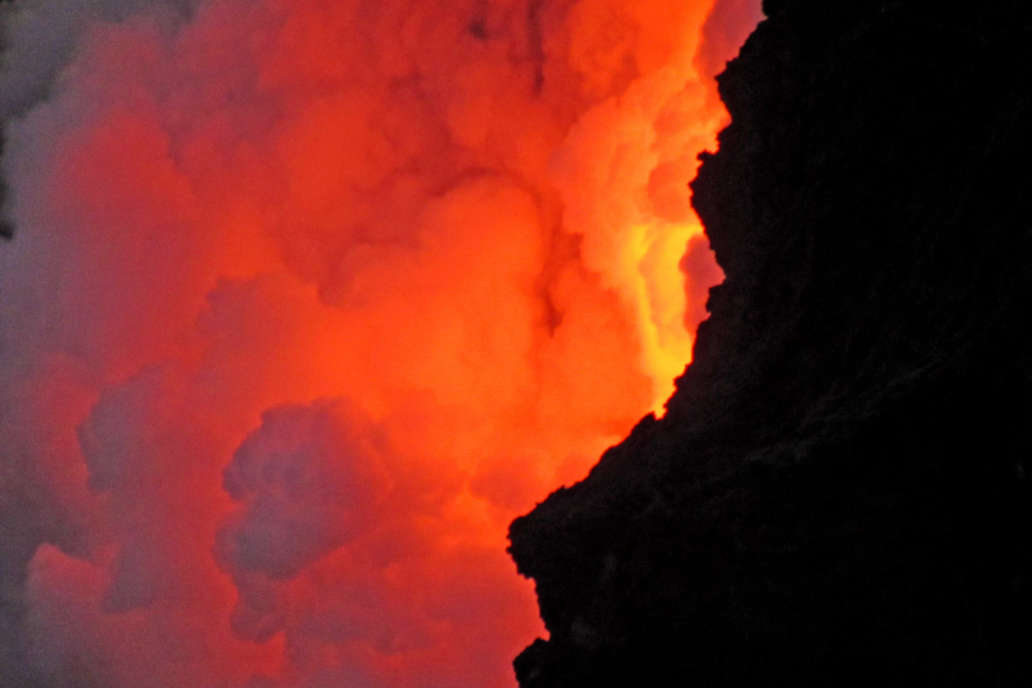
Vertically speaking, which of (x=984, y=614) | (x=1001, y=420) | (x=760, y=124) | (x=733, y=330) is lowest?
(x=984, y=614)

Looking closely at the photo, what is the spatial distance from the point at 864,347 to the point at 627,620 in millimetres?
8527

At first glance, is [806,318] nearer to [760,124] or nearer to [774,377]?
[774,377]

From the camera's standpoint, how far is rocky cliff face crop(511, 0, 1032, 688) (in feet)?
36.4

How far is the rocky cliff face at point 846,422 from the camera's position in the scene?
11086mm

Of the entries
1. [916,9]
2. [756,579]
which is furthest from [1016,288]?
[916,9]

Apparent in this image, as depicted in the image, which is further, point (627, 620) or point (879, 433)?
point (627, 620)

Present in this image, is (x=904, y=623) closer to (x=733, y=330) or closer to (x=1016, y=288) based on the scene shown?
(x=1016, y=288)

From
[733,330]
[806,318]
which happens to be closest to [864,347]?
[806,318]

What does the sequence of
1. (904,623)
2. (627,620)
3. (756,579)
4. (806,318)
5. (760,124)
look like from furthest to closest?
(760,124), (806,318), (627,620), (756,579), (904,623)

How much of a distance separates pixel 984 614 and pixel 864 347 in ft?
20.3

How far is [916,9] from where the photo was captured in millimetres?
15859

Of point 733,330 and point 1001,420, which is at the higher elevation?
point 733,330

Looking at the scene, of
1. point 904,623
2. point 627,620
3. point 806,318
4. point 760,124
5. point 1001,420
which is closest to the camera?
point 1001,420

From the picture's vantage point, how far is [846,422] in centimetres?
1274
